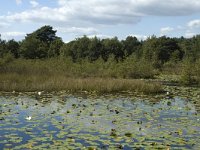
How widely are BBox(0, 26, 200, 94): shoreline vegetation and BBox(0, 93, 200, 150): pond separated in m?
3.75

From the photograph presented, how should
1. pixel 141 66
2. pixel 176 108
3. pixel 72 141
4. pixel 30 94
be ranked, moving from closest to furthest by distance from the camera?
pixel 72 141 → pixel 176 108 → pixel 30 94 → pixel 141 66

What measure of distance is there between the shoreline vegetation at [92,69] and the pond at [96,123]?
375cm

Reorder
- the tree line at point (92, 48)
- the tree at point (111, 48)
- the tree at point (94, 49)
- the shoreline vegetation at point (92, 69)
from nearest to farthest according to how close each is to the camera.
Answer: the shoreline vegetation at point (92, 69)
the tree line at point (92, 48)
the tree at point (94, 49)
the tree at point (111, 48)

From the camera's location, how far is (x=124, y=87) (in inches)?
898

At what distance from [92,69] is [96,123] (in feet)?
75.1

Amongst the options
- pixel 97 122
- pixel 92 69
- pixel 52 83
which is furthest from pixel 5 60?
pixel 97 122

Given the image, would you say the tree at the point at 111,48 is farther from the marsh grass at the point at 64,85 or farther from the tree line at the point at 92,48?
the marsh grass at the point at 64,85

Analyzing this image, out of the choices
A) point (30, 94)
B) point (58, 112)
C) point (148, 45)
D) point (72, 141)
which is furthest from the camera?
point (148, 45)

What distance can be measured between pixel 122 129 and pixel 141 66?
26.9 metres

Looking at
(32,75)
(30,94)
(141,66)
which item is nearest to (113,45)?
(141,66)

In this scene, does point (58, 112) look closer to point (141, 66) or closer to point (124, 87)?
point (124, 87)

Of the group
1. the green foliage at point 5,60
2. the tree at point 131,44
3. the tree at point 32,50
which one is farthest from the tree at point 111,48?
the green foliage at point 5,60

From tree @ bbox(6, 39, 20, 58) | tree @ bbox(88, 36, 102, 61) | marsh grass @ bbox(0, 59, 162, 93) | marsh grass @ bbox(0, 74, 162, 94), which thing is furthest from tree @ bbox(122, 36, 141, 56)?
marsh grass @ bbox(0, 74, 162, 94)

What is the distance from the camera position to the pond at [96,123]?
9336mm
